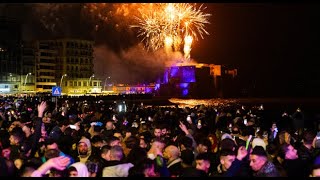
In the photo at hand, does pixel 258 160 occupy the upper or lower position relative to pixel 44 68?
lower

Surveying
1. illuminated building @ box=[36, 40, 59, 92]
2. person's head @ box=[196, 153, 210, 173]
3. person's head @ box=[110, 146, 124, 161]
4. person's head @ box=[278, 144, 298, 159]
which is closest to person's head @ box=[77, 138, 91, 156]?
person's head @ box=[110, 146, 124, 161]

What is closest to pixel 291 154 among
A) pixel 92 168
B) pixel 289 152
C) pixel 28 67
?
pixel 289 152

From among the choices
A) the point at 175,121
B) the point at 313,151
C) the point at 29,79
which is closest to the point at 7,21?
the point at 29,79

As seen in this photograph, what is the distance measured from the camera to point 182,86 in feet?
507

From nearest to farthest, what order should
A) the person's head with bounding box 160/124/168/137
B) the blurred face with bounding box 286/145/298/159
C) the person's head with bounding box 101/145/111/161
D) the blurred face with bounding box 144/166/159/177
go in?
the blurred face with bounding box 144/166/159/177 → the person's head with bounding box 101/145/111/161 → the blurred face with bounding box 286/145/298/159 → the person's head with bounding box 160/124/168/137

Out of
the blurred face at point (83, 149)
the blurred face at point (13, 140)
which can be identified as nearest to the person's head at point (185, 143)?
the blurred face at point (83, 149)

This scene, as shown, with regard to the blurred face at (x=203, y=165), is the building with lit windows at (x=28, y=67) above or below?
above

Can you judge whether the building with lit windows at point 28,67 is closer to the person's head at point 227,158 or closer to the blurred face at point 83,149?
the blurred face at point 83,149

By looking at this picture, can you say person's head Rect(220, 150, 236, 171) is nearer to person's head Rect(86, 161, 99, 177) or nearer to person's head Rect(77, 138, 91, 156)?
person's head Rect(86, 161, 99, 177)

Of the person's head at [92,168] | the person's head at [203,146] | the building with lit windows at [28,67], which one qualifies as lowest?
the person's head at [92,168]

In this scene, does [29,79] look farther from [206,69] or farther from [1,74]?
[206,69]

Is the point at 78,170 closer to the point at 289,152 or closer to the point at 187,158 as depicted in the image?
the point at 187,158

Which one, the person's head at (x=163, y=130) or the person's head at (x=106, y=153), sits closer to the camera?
the person's head at (x=106, y=153)

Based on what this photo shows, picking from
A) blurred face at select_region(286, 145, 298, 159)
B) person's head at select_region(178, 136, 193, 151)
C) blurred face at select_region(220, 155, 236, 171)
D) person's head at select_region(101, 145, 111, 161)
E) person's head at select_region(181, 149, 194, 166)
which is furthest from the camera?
person's head at select_region(178, 136, 193, 151)
